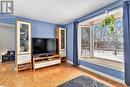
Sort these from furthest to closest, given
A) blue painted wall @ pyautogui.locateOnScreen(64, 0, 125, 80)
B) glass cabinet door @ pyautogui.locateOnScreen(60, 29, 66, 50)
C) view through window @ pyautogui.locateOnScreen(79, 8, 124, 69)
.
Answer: glass cabinet door @ pyautogui.locateOnScreen(60, 29, 66, 50), view through window @ pyautogui.locateOnScreen(79, 8, 124, 69), blue painted wall @ pyautogui.locateOnScreen(64, 0, 125, 80)

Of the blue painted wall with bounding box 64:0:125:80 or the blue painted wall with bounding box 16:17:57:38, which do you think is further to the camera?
the blue painted wall with bounding box 16:17:57:38

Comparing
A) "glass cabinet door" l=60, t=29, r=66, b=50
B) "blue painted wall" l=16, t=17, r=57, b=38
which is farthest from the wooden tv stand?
"blue painted wall" l=16, t=17, r=57, b=38

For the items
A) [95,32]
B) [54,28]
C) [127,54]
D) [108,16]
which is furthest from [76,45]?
[127,54]

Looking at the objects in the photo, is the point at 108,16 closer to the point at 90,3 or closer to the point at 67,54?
the point at 90,3

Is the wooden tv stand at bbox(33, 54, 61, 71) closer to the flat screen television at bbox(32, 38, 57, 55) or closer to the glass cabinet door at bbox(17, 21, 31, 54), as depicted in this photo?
the flat screen television at bbox(32, 38, 57, 55)

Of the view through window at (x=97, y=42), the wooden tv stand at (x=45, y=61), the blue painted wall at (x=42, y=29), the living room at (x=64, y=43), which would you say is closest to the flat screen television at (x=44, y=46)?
the living room at (x=64, y=43)

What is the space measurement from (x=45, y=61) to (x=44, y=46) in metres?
0.67

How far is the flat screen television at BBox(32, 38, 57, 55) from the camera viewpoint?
418 cm

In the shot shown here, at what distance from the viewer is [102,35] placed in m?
4.37

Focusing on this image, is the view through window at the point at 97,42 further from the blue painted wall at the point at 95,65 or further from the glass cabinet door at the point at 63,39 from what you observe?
the glass cabinet door at the point at 63,39

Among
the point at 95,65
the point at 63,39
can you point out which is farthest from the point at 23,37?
the point at 95,65

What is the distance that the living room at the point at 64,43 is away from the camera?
274 cm

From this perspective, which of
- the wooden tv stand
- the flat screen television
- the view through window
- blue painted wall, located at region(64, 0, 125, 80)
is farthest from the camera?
the flat screen television

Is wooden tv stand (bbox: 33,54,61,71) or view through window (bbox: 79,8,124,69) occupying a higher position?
view through window (bbox: 79,8,124,69)
